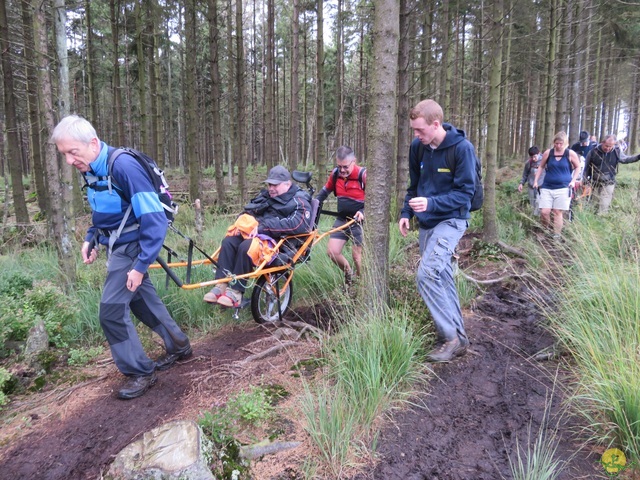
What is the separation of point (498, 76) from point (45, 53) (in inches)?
275

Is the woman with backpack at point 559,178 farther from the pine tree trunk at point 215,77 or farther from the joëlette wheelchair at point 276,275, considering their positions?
the pine tree trunk at point 215,77

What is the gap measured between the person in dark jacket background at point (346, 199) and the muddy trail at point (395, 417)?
1866mm

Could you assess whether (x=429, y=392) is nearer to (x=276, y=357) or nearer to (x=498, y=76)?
(x=276, y=357)

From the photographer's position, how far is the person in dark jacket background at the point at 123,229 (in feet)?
10.1

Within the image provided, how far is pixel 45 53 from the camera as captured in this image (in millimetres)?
5312

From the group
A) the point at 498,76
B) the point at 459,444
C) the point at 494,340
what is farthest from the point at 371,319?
the point at 498,76

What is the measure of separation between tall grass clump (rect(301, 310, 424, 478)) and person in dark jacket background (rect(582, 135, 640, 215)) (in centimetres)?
788

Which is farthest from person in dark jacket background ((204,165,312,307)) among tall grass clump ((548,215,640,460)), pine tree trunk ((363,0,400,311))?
tall grass clump ((548,215,640,460))

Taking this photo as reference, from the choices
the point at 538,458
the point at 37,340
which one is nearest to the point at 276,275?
the point at 37,340

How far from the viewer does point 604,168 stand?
9062mm

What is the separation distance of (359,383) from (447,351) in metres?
1.01

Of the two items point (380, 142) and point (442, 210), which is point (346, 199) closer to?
point (380, 142)

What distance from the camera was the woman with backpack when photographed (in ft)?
23.6

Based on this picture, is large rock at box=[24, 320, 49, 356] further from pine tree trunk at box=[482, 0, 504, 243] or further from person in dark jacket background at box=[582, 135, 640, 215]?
person in dark jacket background at box=[582, 135, 640, 215]
